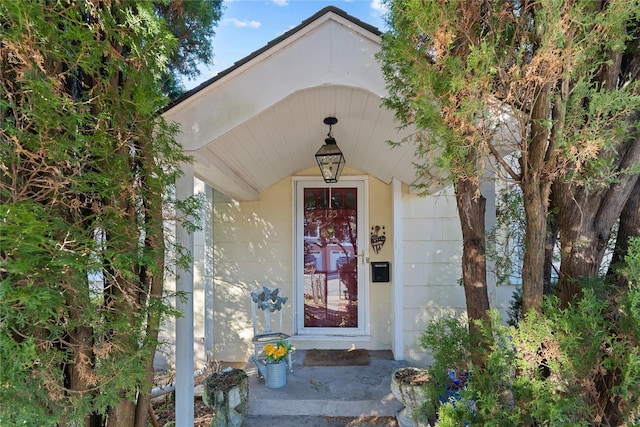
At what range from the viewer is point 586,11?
43.4 inches

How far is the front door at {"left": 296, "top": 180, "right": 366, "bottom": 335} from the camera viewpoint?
4.23 m

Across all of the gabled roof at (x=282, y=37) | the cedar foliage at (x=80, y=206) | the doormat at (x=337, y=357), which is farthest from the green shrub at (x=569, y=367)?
the doormat at (x=337, y=357)

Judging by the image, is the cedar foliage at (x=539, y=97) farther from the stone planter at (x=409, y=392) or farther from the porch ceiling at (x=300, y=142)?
the stone planter at (x=409, y=392)

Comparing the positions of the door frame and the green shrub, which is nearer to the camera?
the green shrub

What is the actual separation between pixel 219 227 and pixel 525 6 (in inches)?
154

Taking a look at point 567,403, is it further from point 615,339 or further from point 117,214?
point 117,214

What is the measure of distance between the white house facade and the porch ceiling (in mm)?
19

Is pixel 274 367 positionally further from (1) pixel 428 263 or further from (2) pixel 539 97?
(2) pixel 539 97

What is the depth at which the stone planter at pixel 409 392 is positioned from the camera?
240 centimetres

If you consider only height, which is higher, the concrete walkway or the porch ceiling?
the porch ceiling

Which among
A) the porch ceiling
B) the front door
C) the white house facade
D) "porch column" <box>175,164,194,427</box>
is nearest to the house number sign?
the white house facade

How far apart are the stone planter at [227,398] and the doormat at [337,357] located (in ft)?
3.65

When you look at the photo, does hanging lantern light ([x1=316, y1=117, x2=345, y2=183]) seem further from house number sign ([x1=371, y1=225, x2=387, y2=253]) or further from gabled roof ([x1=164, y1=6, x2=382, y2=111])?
house number sign ([x1=371, y1=225, x2=387, y2=253])

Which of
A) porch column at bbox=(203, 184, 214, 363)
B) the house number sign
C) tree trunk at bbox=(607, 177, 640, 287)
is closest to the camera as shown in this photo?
tree trunk at bbox=(607, 177, 640, 287)
